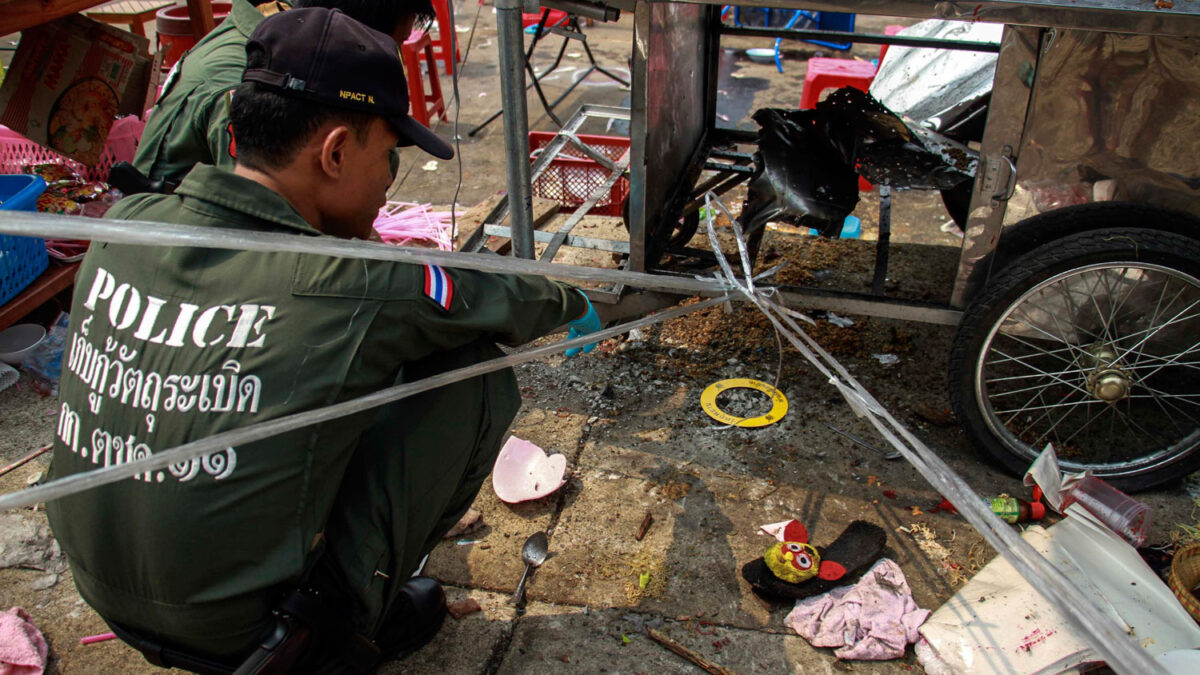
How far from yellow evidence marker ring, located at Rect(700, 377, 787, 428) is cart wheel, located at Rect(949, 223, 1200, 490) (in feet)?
2.10

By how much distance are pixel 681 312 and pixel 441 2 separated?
13.8ft

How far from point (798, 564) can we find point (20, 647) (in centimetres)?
209

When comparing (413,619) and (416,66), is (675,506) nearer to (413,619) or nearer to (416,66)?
(413,619)

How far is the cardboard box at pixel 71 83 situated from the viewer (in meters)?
3.38

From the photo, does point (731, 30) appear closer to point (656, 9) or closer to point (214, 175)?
point (656, 9)

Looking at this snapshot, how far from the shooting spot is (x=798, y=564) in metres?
2.26

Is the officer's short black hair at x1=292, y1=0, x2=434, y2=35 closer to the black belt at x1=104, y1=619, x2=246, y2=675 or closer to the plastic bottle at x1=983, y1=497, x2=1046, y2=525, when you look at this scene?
the black belt at x1=104, y1=619, x2=246, y2=675

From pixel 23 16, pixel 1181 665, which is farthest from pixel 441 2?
pixel 1181 665

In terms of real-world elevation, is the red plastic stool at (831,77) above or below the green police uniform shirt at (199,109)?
below

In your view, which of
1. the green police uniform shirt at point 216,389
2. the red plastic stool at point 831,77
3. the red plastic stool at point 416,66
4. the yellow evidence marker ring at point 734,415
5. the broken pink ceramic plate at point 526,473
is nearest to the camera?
the green police uniform shirt at point 216,389

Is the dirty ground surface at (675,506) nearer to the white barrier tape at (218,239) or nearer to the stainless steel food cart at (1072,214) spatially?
the stainless steel food cart at (1072,214)

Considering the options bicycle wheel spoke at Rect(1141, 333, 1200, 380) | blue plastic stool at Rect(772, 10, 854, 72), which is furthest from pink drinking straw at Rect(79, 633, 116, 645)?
blue plastic stool at Rect(772, 10, 854, 72)

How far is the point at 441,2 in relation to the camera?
225 inches

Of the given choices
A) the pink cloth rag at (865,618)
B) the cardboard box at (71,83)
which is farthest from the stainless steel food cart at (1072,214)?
the cardboard box at (71,83)
